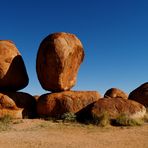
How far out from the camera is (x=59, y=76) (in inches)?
660

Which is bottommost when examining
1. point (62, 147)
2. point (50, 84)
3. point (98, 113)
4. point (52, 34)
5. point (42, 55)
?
point (62, 147)

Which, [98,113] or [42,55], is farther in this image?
[42,55]

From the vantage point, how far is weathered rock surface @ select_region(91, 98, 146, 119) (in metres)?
15.2

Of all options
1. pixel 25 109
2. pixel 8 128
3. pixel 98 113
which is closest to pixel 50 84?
pixel 25 109

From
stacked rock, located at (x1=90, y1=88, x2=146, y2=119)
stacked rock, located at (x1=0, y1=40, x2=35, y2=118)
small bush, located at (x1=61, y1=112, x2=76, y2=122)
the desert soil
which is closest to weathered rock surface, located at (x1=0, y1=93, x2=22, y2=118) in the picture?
stacked rock, located at (x1=0, y1=40, x2=35, y2=118)

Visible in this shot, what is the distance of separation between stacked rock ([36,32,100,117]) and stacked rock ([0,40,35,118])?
91 centimetres

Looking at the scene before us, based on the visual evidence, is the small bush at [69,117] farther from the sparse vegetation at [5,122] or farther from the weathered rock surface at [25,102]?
the sparse vegetation at [5,122]

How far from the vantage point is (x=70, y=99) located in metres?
16.4

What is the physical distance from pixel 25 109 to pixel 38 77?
200 centimetres

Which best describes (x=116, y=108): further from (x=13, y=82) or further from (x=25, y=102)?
(x=13, y=82)

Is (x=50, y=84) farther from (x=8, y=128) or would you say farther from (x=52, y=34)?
(x=8, y=128)

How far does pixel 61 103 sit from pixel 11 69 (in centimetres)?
355

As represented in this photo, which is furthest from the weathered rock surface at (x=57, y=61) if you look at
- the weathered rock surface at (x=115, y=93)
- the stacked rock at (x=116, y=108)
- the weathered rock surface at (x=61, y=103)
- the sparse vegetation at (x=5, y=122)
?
the weathered rock surface at (x=115, y=93)

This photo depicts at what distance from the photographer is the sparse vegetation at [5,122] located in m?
13.2
